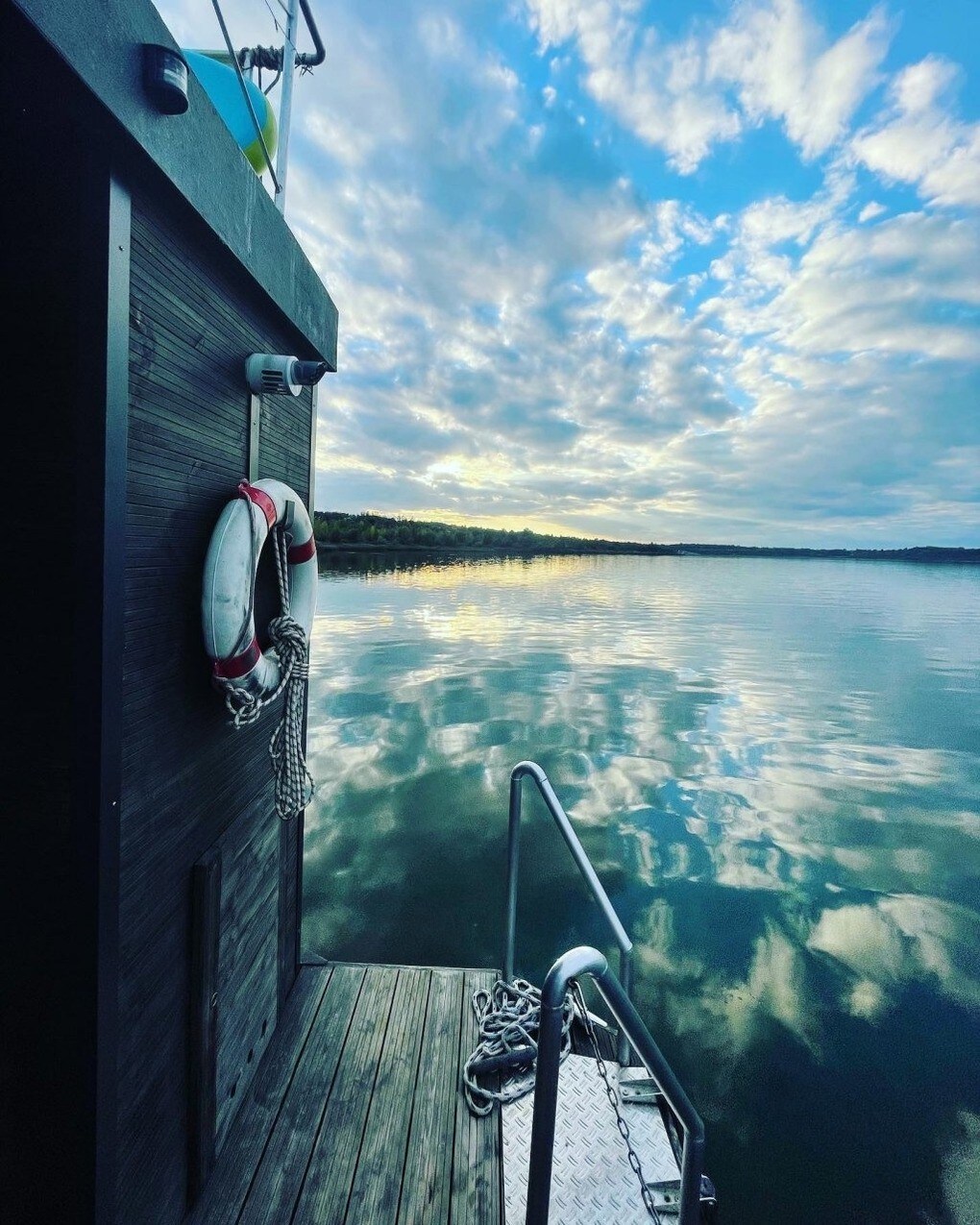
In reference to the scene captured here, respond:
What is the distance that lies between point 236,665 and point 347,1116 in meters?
1.65

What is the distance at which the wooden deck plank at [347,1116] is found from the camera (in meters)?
1.75

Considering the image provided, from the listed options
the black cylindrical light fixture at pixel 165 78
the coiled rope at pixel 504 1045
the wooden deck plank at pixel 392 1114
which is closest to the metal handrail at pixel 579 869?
the coiled rope at pixel 504 1045

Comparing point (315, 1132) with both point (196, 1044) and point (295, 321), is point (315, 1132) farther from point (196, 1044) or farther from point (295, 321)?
point (295, 321)

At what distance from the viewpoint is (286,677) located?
198cm

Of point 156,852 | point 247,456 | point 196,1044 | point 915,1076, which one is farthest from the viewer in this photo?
point 915,1076

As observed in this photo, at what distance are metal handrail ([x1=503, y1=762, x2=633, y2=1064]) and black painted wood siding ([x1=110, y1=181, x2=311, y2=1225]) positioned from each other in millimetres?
1119

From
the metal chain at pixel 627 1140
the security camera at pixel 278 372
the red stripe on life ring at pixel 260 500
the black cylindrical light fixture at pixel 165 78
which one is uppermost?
the black cylindrical light fixture at pixel 165 78

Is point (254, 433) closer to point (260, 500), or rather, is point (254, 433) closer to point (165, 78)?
point (260, 500)

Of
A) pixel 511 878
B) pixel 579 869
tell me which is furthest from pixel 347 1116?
pixel 579 869

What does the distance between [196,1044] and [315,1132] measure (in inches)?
26.2

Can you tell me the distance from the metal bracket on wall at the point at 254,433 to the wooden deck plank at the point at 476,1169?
2.31 metres

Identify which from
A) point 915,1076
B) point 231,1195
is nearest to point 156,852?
point 231,1195

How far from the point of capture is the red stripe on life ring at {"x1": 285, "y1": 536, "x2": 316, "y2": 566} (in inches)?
86.9

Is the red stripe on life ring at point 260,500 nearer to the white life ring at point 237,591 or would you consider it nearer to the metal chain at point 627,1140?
the white life ring at point 237,591
